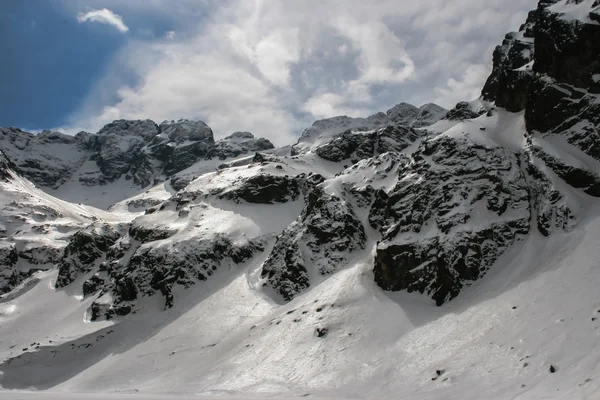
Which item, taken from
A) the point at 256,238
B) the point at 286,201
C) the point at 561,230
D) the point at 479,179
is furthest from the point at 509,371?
the point at 286,201

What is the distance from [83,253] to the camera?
101312mm

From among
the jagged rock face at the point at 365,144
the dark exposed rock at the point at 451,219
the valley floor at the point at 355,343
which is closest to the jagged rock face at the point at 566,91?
the dark exposed rock at the point at 451,219

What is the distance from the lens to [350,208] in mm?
72375

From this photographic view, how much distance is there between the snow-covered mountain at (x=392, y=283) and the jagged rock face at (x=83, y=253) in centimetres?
321

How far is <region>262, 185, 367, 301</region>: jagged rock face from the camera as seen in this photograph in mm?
65875

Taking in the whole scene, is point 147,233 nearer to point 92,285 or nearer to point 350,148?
point 92,285

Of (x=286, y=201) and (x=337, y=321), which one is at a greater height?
(x=286, y=201)

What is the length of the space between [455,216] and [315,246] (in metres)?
23.1

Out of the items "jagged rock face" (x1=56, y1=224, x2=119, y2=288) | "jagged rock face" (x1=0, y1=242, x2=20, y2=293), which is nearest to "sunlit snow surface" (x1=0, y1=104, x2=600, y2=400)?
"jagged rock face" (x1=56, y1=224, x2=119, y2=288)

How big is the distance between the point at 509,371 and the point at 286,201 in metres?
68.6

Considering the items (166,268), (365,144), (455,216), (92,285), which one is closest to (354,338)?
(455,216)

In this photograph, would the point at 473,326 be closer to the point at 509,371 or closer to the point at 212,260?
the point at 509,371

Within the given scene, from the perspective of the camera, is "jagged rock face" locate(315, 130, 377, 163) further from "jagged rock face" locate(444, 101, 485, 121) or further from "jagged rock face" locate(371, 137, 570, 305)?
"jagged rock face" locate(371, 137, 570, 305)

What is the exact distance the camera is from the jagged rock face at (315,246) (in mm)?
65875
